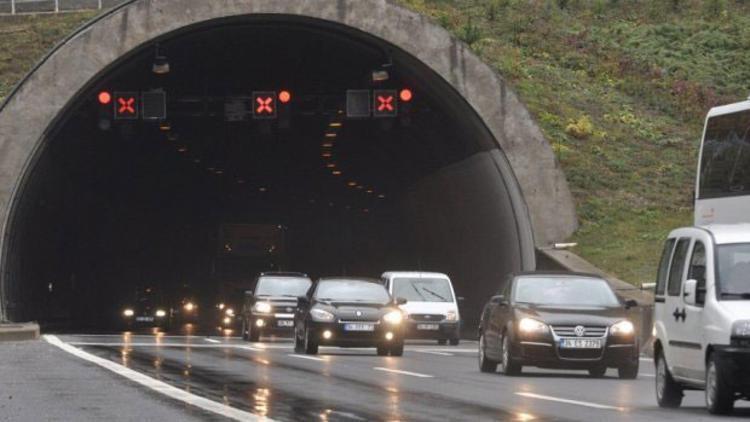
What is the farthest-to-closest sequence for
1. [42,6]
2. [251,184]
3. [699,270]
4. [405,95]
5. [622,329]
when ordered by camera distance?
[251,184] < [42,6] < [405,95] < [622,329] < [699,270]

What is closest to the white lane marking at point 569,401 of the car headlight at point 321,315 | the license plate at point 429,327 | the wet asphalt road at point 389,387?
the wet asphalt road at point 389,387

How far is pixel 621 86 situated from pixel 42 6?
28.0 metres

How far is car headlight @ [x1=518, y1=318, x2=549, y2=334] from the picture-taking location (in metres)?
26.4

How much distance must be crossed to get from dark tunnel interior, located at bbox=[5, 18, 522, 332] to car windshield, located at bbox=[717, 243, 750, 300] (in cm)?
2610

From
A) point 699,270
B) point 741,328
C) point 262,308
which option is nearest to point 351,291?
point 262,308

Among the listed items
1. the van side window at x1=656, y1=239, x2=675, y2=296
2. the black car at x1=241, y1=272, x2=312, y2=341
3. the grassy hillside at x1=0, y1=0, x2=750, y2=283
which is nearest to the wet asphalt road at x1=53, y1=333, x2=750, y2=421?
the van side window at x1=656, y1=239, x2=675, y2=296

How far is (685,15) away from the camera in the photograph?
6962cm

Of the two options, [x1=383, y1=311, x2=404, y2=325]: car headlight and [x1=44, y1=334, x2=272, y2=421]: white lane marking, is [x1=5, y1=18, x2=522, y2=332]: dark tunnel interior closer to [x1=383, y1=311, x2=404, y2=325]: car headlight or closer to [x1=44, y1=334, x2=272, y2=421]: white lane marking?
[x1=383, y1=311, x2=404, y2=325]: car headlight

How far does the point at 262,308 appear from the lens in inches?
1742

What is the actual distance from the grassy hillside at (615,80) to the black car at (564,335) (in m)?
16.4

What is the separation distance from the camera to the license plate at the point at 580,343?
1038 inches

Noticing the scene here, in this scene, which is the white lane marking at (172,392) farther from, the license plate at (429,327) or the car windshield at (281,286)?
the car windshield at (281,286)

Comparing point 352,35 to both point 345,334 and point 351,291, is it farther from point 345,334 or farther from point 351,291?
point 345,334

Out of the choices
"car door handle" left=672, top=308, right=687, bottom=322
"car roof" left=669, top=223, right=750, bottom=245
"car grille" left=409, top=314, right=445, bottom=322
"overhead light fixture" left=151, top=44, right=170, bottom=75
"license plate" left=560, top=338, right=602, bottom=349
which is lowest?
"license plate" left=560, top=338, right=602, bottom=349
